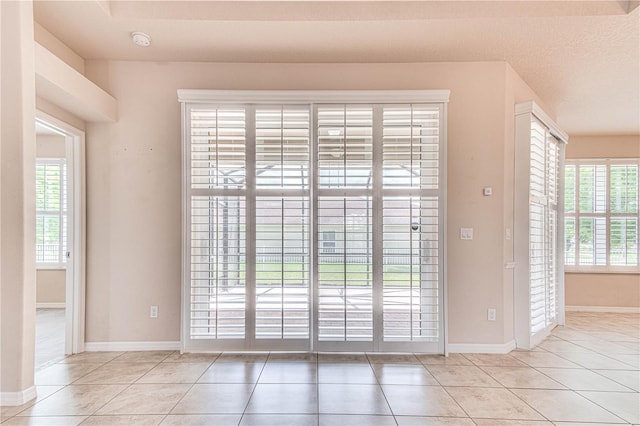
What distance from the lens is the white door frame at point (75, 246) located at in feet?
10.6

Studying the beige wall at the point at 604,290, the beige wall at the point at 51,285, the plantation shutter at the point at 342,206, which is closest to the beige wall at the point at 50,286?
the beige wall at the point at 51,285

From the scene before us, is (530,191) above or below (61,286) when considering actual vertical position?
above

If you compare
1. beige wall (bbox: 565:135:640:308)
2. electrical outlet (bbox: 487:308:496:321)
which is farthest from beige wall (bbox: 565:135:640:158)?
electrical outlet (bbox: 487:308:496:321)

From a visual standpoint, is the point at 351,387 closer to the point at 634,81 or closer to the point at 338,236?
the point at 338,236

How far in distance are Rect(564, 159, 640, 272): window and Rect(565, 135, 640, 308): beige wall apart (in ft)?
0.41

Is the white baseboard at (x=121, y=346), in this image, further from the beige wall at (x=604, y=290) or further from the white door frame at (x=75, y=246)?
the beige wall at (x=604, y=290)

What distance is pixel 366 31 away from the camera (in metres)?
2.80

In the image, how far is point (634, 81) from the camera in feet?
12.1

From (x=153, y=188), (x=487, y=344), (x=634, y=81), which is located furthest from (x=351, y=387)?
(x=634, y=81)

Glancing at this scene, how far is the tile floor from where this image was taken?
2168mm

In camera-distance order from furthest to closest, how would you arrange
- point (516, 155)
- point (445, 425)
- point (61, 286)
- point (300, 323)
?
point (61, 286)
point (516, 155)
point (300, 323)
point (445, 425)

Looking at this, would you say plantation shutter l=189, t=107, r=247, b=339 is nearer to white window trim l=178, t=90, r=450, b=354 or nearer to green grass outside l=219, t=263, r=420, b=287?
white window trim l=178, t=90, r=450, b=354

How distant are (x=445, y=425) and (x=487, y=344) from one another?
1514mm

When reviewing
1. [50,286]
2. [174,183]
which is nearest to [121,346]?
[174,183]
